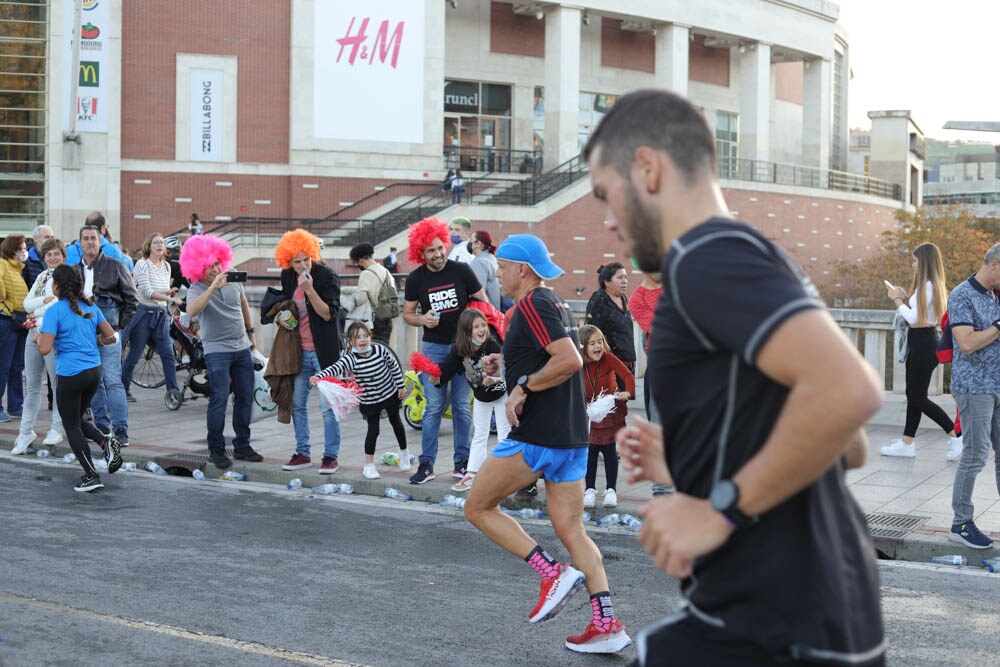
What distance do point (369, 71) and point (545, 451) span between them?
33.9 metres

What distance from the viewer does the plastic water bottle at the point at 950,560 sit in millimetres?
7652

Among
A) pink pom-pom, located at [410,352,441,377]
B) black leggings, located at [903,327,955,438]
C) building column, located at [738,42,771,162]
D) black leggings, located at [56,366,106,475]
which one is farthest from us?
building column, located at [738,42,771,162]

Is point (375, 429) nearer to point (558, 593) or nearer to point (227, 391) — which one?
point (227, 391)

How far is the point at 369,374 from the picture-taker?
1036 cm

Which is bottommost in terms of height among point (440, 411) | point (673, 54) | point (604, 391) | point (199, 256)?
point (440, 411)

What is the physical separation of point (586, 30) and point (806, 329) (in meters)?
45.2

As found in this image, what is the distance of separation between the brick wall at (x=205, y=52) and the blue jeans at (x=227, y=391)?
27.6 metres

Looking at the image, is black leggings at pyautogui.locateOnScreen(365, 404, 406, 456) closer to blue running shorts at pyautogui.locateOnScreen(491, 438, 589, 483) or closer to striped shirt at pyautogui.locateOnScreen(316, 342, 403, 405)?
striped shirt at pyautogui.locateOnScreen(316, 342, 403, 405)

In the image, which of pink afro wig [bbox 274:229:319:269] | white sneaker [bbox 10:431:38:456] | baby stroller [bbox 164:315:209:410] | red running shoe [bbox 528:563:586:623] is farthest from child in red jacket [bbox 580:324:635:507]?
baby stroller [bbox 164:315:209:410]

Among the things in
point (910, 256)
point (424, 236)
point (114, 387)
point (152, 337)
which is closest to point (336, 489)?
point (424, 236)

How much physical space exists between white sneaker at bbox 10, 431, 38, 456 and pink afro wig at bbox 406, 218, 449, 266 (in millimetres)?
4581

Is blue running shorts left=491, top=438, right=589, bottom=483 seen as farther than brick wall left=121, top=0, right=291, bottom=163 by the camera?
No

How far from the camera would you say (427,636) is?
5.77 metres

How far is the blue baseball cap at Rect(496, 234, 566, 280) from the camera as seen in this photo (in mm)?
5871
